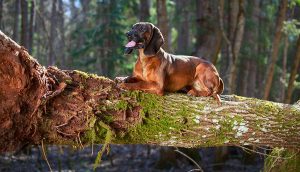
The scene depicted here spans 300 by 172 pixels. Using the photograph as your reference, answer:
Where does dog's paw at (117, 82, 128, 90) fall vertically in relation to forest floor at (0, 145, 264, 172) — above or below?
above

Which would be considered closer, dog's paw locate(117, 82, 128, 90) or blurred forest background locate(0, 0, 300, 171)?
dog's paw locate(117, 82, 128, 90)

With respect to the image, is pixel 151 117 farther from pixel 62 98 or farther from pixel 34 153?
pixel 34 153

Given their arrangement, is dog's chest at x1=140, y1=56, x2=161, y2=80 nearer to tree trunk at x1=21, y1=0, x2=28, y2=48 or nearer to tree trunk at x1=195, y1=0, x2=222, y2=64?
tree trunk at x1=195, y1=0, x2=222, y2=64

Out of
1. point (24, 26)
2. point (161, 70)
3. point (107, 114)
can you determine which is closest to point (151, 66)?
point (161, 70)

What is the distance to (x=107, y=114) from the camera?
4980 mm

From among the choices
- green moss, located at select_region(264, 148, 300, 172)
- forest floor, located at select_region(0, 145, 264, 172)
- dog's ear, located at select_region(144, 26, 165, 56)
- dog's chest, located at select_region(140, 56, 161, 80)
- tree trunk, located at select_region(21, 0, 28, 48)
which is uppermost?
tree trunk, located at select_region(21, 0, 28, 48)

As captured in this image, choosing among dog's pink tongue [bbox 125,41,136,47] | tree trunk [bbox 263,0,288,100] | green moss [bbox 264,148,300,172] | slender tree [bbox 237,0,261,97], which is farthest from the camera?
slender tree [bbox 237,0,261,97]

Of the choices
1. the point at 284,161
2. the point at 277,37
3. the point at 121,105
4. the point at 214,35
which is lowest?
the point at 284,161

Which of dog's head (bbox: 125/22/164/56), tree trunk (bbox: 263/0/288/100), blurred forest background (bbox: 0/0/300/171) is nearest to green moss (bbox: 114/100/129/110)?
dog's head (bbox: 125/22/164/56)

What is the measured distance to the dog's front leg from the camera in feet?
16.1

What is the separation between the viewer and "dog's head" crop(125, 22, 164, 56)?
15.5 ft

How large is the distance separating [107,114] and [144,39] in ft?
3.31

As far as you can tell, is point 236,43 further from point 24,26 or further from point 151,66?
point 151,66

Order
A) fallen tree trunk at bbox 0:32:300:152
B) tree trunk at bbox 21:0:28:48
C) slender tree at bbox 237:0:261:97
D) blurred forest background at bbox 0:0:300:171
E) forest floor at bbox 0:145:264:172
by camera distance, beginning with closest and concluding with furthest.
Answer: fallen tree trunk at bbox 0:32:300:152
forest floor at bbox 0:145:264:172
blurred forest background at bbox 0:0:300:171
tree trunk at bbox 21:0:28:48
slender tree at bbox 237:0:261:97
